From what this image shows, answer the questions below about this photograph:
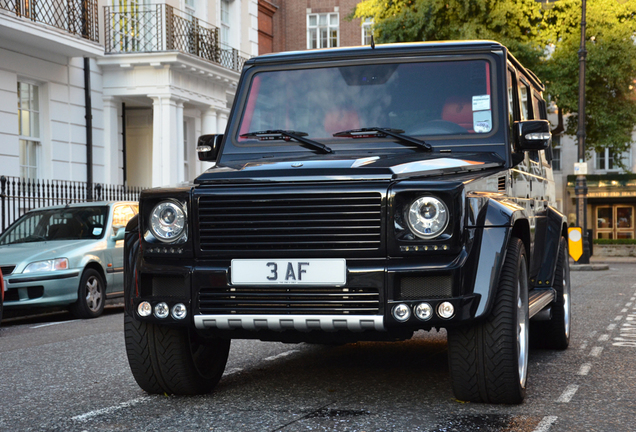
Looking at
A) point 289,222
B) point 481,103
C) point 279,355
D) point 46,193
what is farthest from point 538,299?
point 46,193

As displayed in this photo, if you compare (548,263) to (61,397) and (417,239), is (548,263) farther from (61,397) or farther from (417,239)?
(61,397)

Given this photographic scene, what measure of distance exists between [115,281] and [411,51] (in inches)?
306

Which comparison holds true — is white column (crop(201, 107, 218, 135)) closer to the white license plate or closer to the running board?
the running board

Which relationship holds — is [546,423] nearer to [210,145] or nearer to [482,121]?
[482,121]

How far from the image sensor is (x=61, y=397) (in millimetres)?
5578

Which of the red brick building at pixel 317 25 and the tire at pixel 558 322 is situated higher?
the red brick building at pixel 317 25

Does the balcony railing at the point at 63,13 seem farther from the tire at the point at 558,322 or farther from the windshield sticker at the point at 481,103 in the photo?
the windshield sticker at the point at 481,103

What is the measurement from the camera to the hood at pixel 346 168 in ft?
15.2

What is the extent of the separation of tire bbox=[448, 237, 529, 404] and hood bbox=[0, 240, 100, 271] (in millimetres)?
7858

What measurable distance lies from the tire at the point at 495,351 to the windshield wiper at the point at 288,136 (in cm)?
133

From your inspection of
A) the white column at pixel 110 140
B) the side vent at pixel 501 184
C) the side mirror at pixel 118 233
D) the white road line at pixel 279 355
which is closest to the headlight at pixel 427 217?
the side vent at pixel 501 184

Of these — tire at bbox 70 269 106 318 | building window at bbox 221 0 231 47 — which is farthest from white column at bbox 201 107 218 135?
tire at bbox 70 269 106 318

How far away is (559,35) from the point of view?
29062 millimetres

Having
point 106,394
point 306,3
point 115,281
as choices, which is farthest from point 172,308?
point 306,3
